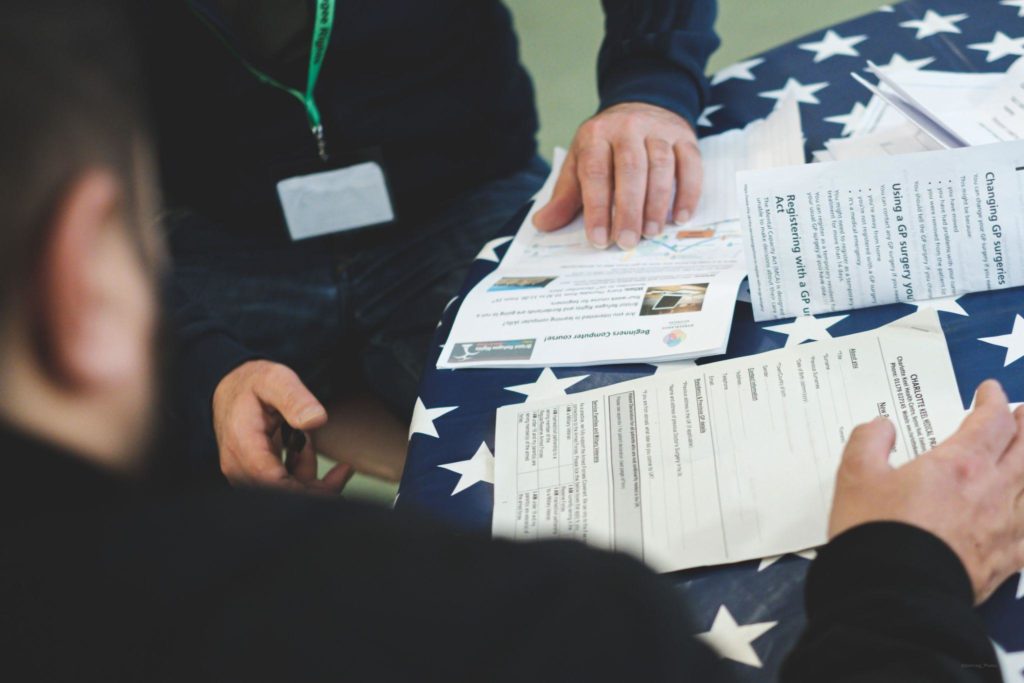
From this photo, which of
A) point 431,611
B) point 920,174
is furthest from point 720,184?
point 431,611

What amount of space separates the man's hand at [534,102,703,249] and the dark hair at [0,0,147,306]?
611 mm

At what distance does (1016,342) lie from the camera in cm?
69

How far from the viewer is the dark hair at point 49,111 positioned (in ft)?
1.01

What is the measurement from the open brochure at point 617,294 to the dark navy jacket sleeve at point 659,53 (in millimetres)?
119

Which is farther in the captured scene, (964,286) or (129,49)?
(964,286)

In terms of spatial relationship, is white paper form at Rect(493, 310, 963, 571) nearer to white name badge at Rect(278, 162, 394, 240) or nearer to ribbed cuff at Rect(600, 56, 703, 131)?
ribbed cuff at Rect(600, 56, 703, 131)

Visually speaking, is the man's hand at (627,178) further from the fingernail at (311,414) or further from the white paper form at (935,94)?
the fingernail at (311,414)

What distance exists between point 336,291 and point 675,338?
0.58 meters

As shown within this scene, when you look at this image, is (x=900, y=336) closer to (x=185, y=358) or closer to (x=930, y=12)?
(x=930, y=12)

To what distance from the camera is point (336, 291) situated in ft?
3.98

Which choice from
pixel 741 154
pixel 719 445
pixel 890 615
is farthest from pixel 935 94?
pixel 890 615

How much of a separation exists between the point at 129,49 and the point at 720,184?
69cm

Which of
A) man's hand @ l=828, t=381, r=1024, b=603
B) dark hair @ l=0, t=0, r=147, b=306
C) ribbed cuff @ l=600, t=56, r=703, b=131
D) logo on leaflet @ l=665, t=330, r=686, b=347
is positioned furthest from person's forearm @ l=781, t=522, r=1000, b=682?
ribbed cuff @ l=600, t=56, r=703, b=131

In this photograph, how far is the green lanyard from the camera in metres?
1.09
